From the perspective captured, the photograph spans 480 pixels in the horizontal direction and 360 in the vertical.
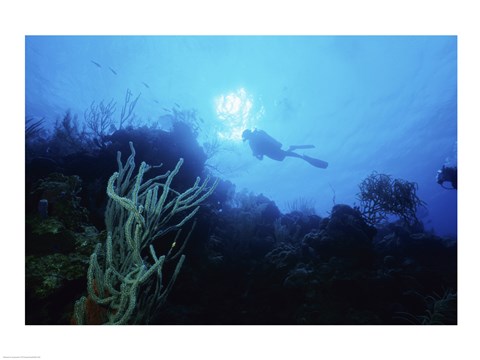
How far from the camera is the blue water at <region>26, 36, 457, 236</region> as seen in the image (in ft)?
36.7

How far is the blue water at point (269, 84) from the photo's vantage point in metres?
11.2

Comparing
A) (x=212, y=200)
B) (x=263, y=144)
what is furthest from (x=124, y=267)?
(x=263, y=144)

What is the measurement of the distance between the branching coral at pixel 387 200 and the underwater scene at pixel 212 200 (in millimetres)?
38

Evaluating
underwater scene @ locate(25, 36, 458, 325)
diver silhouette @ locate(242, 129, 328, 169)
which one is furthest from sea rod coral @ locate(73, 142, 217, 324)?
diver silhouette @ locate(242, 129, 328, 169)

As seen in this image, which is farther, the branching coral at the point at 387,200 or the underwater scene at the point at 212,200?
the branching coral at the point at 387,200

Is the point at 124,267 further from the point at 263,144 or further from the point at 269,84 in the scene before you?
the point at 269,84

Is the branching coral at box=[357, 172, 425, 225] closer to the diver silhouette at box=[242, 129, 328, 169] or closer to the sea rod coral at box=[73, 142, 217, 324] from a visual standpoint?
the diver silhouette at box=[242, 129, 328, 169]

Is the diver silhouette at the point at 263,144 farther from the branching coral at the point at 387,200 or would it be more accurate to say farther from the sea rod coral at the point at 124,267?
the sea rod coral at the point at 124,267

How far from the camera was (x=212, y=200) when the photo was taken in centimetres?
729

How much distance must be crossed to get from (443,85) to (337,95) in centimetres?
666

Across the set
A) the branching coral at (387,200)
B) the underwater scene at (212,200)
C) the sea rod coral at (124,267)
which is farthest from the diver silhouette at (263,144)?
the sea rod coral at (124,267)
